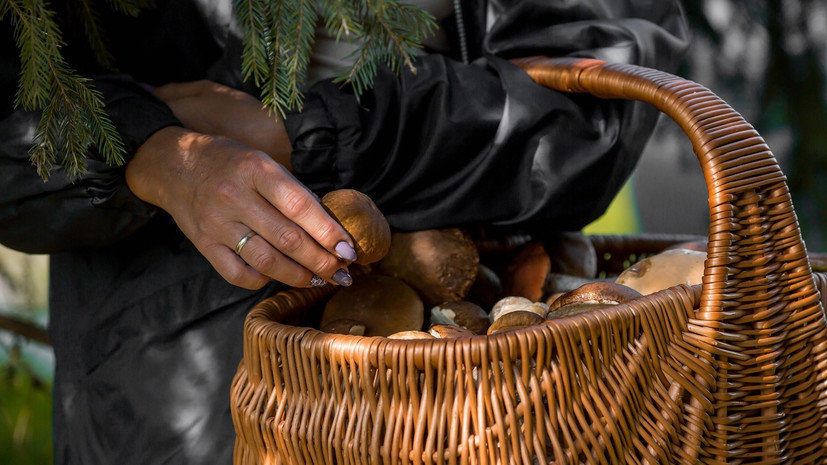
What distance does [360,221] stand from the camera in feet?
2.13

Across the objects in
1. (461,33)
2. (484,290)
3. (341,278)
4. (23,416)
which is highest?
(461,33)

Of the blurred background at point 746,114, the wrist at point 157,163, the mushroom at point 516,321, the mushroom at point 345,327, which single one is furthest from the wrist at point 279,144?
the blurred background at point 746,114

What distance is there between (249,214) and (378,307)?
0.20 meters

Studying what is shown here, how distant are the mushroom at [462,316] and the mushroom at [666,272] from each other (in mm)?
186

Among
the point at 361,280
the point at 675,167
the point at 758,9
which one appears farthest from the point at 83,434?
the point at 675,167

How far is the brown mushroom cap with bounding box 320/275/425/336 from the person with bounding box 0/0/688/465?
9 centimetres

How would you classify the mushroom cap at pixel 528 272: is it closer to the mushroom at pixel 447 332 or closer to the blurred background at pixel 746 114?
the mushroom at pixel 447 332

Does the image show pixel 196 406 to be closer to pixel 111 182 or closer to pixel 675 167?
pixel 111 182

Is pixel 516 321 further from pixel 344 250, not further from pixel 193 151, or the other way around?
pixel 193 151

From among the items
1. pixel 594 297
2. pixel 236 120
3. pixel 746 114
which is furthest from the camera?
pixel 746 114

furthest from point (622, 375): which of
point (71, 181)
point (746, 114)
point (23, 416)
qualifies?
point (23, 416)

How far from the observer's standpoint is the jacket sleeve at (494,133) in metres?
0.81

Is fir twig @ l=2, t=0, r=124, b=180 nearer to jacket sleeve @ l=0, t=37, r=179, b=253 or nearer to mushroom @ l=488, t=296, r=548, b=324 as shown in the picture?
jacket sleeve @ l=0, t=37, r=179, b=253

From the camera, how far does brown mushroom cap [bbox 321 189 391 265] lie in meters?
0.65
